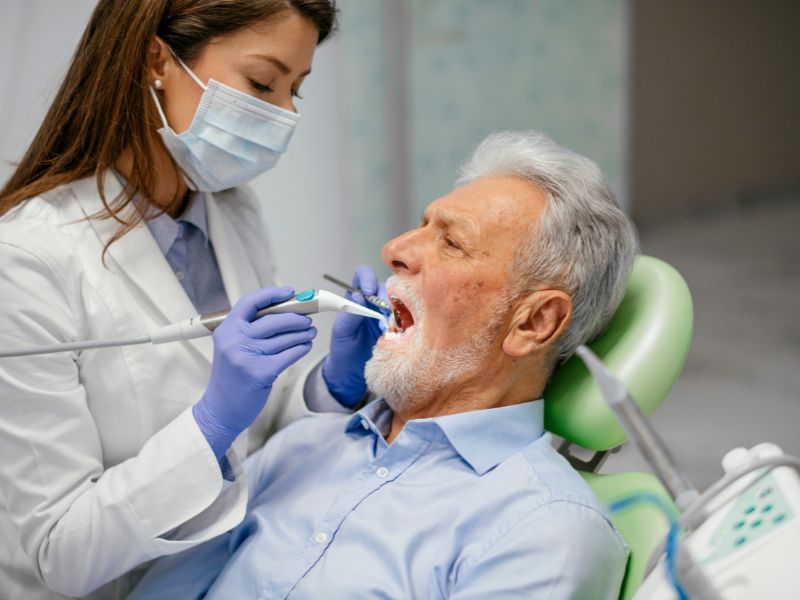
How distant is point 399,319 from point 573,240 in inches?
13.7

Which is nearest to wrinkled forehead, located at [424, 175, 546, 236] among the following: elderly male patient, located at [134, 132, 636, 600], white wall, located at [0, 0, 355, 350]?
elderly male patient, located at [134, 132, 636, 600]

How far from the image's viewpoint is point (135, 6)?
1440mm

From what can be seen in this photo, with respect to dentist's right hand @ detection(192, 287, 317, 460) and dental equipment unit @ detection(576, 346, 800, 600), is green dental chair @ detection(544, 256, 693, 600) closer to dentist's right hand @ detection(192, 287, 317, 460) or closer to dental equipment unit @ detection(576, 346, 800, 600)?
dental equipment unit @ detection(576, 346, 800, 600)

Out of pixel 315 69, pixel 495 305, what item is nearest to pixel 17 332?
pixel 495 305

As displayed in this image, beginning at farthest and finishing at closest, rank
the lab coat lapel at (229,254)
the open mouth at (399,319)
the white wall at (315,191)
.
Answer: the white wall at (315,191) → the lab coat lapel at (229,254) → the open mouth at (399,319)

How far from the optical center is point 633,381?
142 centimetres

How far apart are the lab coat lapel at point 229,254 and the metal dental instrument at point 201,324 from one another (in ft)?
0.74

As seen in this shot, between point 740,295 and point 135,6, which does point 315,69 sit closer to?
point 135,6

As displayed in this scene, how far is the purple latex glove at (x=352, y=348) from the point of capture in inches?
66.5

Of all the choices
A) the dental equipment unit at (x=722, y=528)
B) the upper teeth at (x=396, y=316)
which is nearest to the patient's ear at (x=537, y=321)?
the upper teeth at (x=396, y=316)

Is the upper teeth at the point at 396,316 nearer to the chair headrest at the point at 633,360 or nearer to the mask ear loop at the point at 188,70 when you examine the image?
the chair headrest at the point at 633,360

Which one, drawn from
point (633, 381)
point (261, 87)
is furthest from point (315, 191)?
point (633, 381)

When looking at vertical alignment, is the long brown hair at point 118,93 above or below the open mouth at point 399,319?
above

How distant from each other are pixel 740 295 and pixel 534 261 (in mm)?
3632
